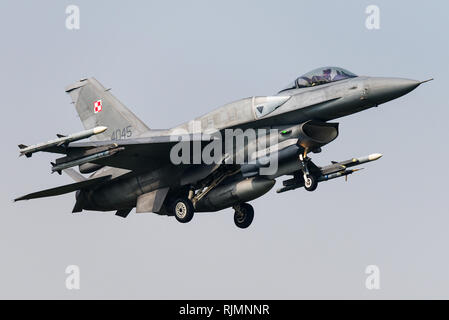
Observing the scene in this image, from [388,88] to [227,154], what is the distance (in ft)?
16.2

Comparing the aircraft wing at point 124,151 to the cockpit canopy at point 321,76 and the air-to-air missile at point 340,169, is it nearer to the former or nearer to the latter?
the cockpit canopy at point 321,76

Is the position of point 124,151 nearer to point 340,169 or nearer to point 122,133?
point 122,133

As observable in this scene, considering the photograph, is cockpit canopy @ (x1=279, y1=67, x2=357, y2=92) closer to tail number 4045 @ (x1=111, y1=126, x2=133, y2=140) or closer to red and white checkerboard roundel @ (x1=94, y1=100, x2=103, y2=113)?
tail number 4045 @ (x1=111, y1=126, x2=133, y2=140)

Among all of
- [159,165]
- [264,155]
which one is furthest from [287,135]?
[159,165]

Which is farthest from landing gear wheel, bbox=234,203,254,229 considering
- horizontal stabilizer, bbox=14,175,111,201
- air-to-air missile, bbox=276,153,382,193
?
horizontal stabilizer, bbox=14,175,111,201

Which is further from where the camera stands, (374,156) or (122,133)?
(122,133)

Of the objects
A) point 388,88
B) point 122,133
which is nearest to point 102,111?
point 122,133

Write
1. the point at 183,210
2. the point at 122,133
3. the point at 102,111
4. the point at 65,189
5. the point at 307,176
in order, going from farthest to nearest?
the point at 102,111
the point at 122,133
the point at 65,189
the point at 183,210
the point at 307,176

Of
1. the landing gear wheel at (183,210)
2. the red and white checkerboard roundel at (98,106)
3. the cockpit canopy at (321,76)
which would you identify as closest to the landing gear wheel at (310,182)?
the cockpit canopy at (321,76)

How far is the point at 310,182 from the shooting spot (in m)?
26.5

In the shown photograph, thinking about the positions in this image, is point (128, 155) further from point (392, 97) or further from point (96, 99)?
point (392, 97)

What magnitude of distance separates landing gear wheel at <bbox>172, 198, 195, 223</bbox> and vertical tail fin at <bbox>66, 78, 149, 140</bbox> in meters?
3.19

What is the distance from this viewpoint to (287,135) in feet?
85.6

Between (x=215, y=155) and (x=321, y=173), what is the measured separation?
3122 millimetres
